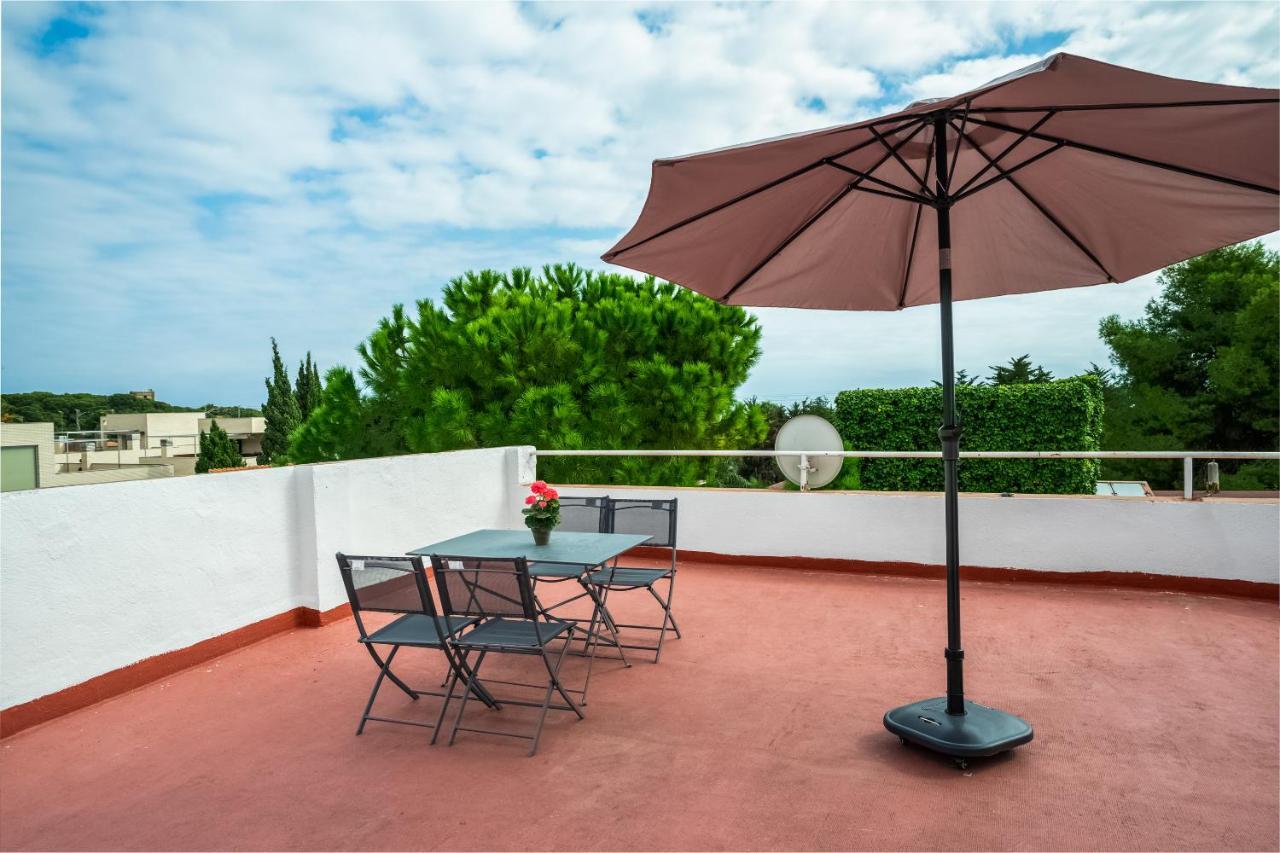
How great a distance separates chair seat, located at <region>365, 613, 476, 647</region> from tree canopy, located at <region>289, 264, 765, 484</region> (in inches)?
316

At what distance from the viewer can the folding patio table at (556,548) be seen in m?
3.54

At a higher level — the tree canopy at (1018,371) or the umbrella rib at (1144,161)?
Answer: the tree canopy at (1018,371)

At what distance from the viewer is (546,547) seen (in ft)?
12.7

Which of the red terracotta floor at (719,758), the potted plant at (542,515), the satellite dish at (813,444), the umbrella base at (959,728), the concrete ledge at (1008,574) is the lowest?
the red terracotta floor at (719,758)

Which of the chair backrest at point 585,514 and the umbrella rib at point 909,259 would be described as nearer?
the umbrella rib at point 909,259

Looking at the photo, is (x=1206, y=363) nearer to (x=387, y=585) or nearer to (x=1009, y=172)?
(x=1009, y=172)

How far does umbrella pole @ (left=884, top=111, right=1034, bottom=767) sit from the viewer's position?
2734 mm

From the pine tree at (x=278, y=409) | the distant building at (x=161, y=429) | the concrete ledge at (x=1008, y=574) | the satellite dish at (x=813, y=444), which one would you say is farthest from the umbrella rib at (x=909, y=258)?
the distant building at (x=161, y=429)

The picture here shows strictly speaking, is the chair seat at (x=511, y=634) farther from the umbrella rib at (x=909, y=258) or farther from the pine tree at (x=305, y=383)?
the pine tree at (x=305, y=383)

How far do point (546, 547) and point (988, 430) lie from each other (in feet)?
24.4

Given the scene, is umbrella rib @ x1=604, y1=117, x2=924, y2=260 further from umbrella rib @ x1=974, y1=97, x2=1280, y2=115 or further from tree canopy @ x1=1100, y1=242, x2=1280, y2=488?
tree canopy @ x1=1100, y1=242, x2=1280, y2=488

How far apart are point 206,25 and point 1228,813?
1228 centimetres

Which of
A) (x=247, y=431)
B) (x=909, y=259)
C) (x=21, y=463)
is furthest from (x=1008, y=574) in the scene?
(x=247, y=431)

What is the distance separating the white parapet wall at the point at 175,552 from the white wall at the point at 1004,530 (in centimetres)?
218
